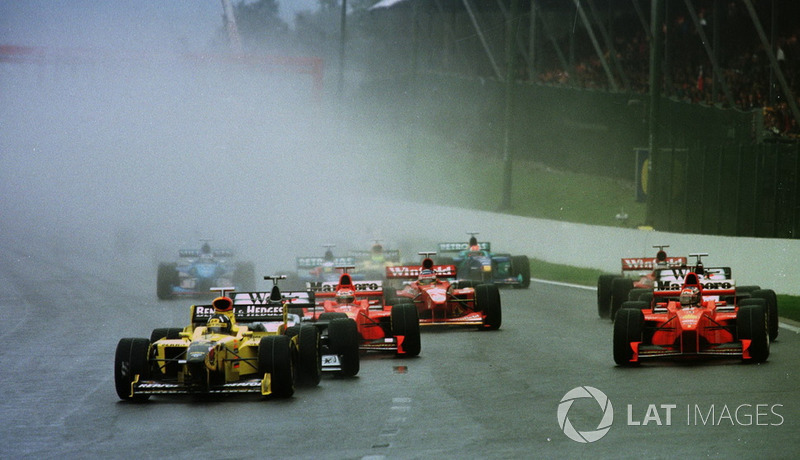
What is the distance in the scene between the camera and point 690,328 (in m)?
17.3

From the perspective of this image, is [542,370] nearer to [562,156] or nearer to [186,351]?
[186,351]

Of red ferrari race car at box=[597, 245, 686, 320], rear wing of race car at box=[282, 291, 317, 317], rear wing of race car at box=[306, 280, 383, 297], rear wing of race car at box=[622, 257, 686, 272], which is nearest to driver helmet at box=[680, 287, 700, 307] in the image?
red ferrari race car at box=[597, 245, 686, 320]

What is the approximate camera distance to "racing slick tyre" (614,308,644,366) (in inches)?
669

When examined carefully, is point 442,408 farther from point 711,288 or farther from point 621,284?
point 621,284

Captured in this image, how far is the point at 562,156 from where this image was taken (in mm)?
60688

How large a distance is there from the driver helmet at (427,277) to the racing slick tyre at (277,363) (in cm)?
824

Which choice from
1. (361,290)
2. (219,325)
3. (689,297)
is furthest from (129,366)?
(689,297)

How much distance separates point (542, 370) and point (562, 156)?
146ft

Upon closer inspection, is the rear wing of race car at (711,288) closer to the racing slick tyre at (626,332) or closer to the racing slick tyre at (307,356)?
the racing slick tyre at (626,332)

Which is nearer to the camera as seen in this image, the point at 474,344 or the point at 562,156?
the point at 474,344

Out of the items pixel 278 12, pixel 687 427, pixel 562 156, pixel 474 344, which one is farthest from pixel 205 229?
pixel 278 12

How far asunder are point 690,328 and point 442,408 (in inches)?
191

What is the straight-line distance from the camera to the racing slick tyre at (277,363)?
14484mm

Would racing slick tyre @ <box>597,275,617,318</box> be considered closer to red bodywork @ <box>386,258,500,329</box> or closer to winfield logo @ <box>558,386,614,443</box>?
red bodywork @ <box>386,258,500,329</box>
